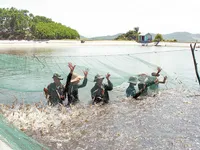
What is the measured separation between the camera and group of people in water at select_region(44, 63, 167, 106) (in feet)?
30.8

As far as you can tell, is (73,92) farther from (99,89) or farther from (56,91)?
(99,89)

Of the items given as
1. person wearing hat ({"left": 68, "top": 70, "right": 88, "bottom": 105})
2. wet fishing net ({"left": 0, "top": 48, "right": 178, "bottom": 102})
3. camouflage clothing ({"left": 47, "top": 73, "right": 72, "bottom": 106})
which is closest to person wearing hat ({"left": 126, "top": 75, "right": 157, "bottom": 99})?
wet fishing net ({"left": 0, "top": 48, "right": 178, "bottom": 102})

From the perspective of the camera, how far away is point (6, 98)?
11922 millimetres

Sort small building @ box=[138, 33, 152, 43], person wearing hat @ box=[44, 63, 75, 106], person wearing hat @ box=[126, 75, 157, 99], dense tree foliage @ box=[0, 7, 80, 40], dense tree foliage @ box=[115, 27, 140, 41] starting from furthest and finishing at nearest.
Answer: dense tree foliage @ box=[115, 27, 140, 41], dense tree foliage @ box=[0, 7, 80, 40], small building @ box=[138, 33, 152, 43], person wearing hat @ box=[126, 75, 157, 99], person wearing hat @ box=[44, 63, 75, 106]

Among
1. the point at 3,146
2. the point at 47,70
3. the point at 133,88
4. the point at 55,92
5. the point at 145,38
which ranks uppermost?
the point at 145,38

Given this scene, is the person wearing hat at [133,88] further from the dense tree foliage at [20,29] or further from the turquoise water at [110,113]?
the dense tree foliage at [20,29]

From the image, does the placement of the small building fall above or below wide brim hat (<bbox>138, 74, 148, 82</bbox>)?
above

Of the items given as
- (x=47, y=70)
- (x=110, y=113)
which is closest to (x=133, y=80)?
(x=110, y=113)

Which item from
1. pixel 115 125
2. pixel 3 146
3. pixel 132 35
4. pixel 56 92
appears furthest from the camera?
pixel 132 35

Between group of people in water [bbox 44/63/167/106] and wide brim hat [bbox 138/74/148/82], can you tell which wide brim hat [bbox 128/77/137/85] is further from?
wide brim hat [bbox 138/74/148/82]

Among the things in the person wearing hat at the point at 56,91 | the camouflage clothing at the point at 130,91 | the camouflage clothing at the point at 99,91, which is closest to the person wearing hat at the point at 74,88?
the person wearing hat at the point at 56,91

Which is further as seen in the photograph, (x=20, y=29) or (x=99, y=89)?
(x=20, y=29)

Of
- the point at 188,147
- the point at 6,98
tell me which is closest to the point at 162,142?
the point at 188,147

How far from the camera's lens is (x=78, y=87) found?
9.95 metres
